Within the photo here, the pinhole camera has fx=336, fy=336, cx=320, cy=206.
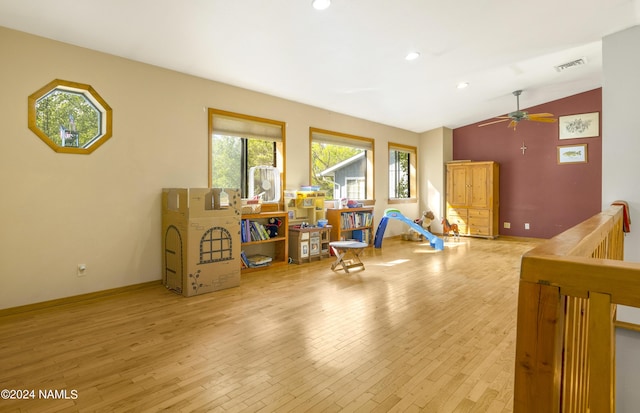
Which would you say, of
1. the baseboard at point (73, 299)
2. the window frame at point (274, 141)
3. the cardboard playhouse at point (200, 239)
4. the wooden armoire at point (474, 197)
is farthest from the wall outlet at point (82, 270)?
the wooden armoire at point (474, 197)

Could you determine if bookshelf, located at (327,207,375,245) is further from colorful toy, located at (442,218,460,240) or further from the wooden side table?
colorful toy, located at (442,218,460,240)

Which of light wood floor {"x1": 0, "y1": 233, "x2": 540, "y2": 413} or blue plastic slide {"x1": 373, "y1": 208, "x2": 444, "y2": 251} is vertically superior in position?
blue plastic slide {"x1": 373, "y1": 208, "x2": 444, "y2": 251}

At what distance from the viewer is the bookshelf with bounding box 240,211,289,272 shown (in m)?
4.82

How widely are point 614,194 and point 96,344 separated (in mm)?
6130

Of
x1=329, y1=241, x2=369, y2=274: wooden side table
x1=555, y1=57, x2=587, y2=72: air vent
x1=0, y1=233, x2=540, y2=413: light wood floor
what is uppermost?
A: x1=555, y1=57, x2=587, y2=72: air vent

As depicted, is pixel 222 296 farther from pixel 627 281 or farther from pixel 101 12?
pixel 627 281

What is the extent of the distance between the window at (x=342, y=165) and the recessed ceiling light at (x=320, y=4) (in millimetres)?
2958

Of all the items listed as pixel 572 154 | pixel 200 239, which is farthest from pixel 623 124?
pixel 200 239

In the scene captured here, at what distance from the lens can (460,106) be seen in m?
7.22

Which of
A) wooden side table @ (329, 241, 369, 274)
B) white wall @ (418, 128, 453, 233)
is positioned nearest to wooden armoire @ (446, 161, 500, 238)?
white wall @ (418, 128, 453, 233)

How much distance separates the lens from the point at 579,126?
23.7 ft

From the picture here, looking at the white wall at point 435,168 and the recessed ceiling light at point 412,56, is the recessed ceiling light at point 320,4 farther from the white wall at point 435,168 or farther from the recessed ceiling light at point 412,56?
the white wall at point 435,168

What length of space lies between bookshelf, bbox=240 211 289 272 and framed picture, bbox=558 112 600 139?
6535mm

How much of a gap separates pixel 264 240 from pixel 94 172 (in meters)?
2.32
